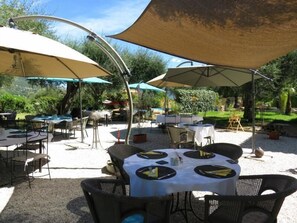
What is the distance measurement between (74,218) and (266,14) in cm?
→ 333

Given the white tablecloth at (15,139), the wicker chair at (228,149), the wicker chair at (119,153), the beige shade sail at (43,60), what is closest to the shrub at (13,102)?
the beige shade sail at (43,60)

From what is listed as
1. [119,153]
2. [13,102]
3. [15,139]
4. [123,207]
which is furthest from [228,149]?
[13,102]

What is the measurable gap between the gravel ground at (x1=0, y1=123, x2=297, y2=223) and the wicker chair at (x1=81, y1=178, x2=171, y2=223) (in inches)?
80.5

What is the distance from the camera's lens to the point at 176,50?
3941 mm

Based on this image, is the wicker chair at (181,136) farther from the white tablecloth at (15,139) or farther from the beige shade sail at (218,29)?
the beige shade sail at (218,29)

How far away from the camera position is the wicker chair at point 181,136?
7.45 m

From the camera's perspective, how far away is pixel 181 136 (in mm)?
7566

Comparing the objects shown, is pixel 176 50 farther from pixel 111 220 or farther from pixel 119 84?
pixel 119 84

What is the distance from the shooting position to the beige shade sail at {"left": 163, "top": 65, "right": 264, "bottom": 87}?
8734 mm

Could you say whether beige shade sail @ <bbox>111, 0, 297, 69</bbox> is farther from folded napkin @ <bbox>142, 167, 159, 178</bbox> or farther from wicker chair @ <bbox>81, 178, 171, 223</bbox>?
wicker chair @ <bbox>81, 178, 171, 223</bbox>

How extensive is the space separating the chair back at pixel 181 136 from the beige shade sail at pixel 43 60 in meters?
2.38

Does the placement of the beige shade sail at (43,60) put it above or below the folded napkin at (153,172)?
above

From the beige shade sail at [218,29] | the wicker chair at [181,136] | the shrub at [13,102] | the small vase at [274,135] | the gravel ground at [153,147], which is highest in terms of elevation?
the beige shade sail at [218,29]

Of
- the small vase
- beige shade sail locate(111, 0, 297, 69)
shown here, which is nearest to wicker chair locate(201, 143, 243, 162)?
beige shade sail locate(111, 0, 297, 69)
